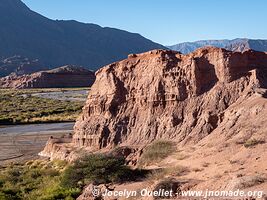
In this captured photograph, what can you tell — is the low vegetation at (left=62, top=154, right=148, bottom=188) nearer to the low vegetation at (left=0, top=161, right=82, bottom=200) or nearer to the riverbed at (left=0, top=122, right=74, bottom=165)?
the low vegetation at (left=0, top=161, right=82, bottom=200)

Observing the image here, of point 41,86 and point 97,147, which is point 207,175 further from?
point 41,86

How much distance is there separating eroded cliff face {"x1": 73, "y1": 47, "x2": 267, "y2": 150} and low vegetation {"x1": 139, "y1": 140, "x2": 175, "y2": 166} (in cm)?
92

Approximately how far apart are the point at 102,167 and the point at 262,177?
9.12 m

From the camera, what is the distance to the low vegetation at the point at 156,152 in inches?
947

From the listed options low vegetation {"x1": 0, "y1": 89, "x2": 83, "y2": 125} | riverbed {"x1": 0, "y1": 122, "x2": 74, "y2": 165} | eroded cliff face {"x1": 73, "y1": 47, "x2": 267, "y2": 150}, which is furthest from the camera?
low vegetation {"x1": 0, "y1": 89, "x2": 83, "y2": 125}

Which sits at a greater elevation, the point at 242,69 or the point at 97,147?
the point at 242,69

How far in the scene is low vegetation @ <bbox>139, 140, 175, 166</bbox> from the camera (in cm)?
2405

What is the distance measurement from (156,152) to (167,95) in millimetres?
5352

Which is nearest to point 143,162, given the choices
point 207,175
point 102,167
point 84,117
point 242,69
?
point 102,167

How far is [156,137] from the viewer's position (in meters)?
27.3

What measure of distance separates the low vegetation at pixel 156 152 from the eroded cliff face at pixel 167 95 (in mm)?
922

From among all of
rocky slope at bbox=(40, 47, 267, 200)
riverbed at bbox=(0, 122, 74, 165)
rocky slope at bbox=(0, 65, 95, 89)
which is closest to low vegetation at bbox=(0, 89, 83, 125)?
riverbed at bbox=(0, 122, 74, 165)

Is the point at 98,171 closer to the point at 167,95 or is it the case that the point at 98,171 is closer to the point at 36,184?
the point at 36,184

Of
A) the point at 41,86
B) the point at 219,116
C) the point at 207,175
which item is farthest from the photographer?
the point at 41,86
